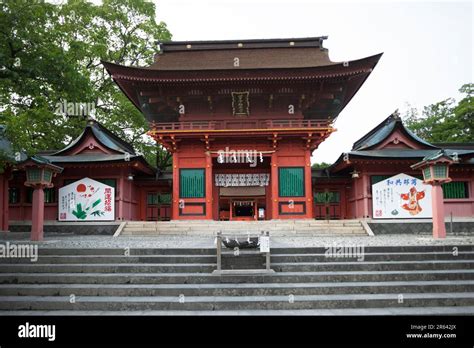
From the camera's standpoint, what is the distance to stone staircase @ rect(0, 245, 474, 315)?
7391mm

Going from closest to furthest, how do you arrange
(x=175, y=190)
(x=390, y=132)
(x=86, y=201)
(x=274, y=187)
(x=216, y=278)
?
(x=216, y=278), (x=86, y=201), (x=390, y=132), (x=274, y=187), (x=175, y=190)

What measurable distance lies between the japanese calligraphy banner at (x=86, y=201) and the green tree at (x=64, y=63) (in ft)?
9.85

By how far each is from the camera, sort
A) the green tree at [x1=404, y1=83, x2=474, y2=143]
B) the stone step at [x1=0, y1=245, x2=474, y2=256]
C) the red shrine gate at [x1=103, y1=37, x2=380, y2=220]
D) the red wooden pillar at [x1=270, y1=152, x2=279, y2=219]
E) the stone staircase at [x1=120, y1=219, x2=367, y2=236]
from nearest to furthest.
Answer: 1. the stone step at [x1=0, y1=245, x2=474, y2=256]
2. the stone staircase at [x1=120, y1=219, x2=367, y2=236]
3. the red shrine gate at [x1=103, y1=37, x2=380, y2=220]
4. the red wooden pillar at [x1=270, y1=152, x2=279, y2=219]
5. the green tree at [x1=404, y1=83, x2=474, y2=143]

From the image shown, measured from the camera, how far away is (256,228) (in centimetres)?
1705

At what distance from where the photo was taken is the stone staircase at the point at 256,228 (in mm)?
16672

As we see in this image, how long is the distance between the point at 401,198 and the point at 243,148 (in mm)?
8576

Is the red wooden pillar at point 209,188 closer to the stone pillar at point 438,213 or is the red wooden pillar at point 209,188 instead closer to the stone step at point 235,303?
the stone pillar at point 438,213

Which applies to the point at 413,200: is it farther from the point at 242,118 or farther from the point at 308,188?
the point at 242,118

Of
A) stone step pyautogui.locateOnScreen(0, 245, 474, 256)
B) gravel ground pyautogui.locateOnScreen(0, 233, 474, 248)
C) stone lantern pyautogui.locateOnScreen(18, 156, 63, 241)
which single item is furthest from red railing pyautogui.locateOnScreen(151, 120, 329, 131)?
stone step pyautogui.locateOnScreen(0, 245, 474, 256)

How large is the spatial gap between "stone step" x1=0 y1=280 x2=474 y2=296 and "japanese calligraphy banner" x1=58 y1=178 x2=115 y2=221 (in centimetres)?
1049
